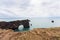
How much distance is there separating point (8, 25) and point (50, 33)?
19.5 meters

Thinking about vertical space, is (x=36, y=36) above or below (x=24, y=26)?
above

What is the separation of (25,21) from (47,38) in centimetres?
2276

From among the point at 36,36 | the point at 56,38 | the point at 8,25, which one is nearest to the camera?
the point at 56,38

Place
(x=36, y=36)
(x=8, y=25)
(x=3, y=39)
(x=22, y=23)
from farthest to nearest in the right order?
(x=22, y=23), (x=8, y=25), (x=3, y=39), (x=36, y=36)

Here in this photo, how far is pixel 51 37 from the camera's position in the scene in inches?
185

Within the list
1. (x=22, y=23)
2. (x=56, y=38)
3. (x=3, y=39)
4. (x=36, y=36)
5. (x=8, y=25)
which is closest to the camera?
(x=56, y=38)

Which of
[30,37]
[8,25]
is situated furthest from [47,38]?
[8,25]

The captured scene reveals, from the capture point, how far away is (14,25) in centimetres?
2505

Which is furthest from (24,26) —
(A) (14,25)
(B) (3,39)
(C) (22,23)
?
(B) (3,39)

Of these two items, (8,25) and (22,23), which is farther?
(22,23)

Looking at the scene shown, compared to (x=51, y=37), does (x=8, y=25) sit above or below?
below

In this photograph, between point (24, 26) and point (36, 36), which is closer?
point (36, 36)

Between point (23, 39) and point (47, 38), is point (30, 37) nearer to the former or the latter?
point (23, 39)

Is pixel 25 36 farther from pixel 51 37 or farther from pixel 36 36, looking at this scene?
pixel 51 37
